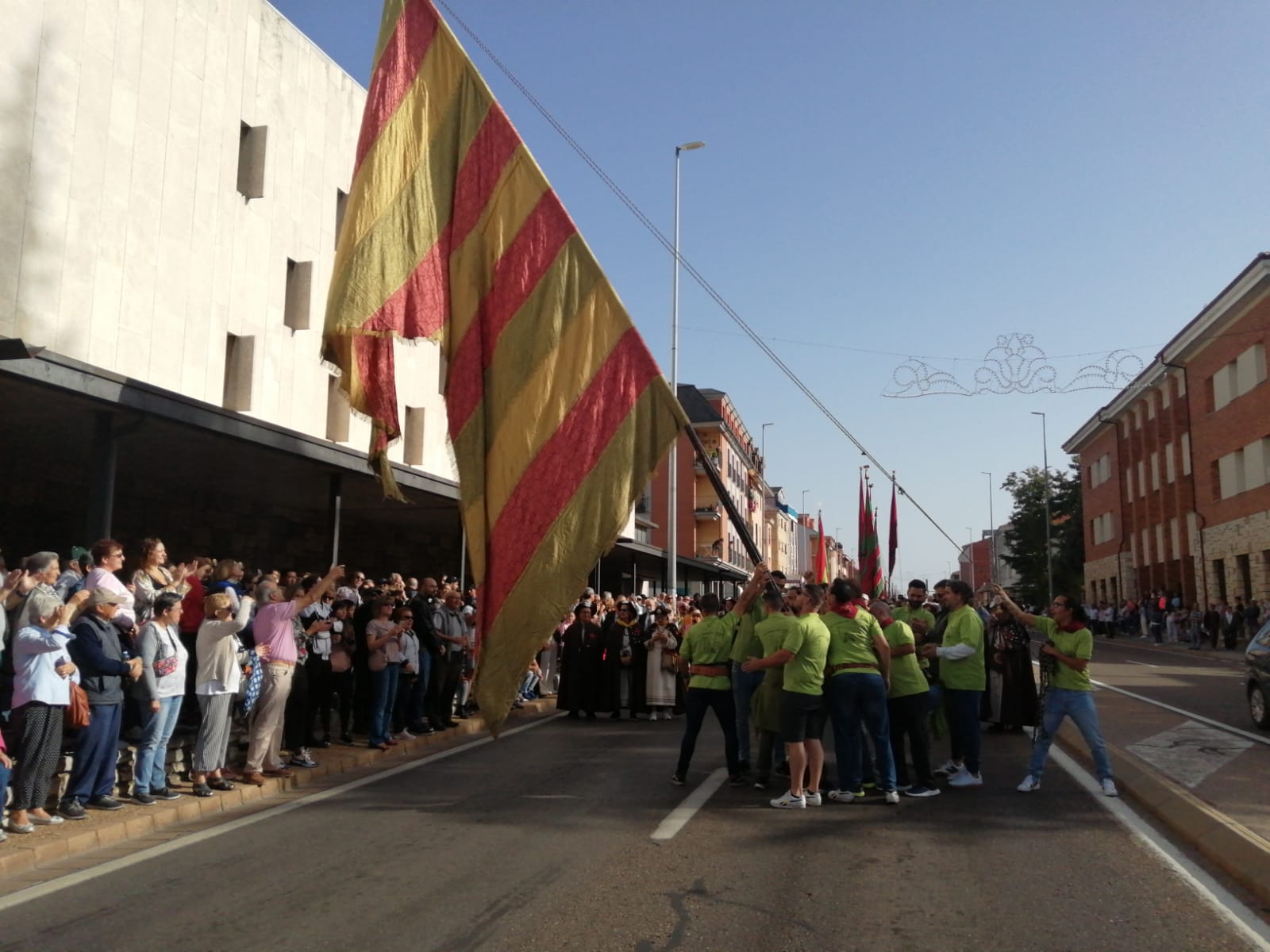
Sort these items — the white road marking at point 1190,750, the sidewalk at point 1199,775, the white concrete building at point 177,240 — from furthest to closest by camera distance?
the white concrete building at point 177,240 < the white road marking at point 1190,750 < the sidewalk at point 1199,775

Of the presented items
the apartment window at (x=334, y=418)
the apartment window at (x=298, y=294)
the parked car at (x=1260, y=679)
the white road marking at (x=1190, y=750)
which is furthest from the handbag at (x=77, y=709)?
the apartment window at (x=334, y=418)

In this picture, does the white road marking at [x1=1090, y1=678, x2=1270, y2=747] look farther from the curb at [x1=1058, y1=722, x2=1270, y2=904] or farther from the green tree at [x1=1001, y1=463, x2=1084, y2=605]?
the green tree at [x1=1001, y1=463, x2=1084, y2=605]

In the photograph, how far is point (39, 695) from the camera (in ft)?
25.7

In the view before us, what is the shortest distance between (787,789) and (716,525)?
60263 millimetres

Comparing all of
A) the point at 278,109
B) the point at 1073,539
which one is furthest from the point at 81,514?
→ the point at 1073,539

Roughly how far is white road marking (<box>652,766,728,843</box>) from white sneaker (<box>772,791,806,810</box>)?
619 mm

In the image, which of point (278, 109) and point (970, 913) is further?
point (278, 109)

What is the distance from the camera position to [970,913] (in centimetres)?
Result: 581

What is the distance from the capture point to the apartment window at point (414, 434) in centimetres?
2722

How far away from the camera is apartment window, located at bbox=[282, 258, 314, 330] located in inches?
886

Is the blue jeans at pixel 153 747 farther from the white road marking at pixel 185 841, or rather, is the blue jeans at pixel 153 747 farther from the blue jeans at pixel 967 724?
the blue jeans at pixel 967 724

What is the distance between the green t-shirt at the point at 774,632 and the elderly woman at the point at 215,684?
15.3ft

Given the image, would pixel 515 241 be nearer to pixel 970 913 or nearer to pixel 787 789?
pixel 970 913

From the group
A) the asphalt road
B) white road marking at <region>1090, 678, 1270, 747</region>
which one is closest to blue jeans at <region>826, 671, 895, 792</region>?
the asphalt road
